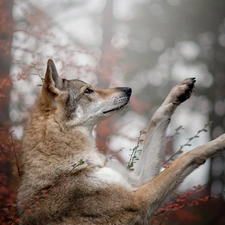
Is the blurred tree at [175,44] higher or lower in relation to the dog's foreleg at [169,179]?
higher

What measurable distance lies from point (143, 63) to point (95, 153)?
13499mm

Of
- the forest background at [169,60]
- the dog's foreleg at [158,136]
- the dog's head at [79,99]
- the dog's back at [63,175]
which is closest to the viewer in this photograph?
the dog's back at [63,175]

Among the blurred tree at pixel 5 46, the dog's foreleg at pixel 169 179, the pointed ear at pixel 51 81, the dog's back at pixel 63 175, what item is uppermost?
the blurred tree at pixel 5 46

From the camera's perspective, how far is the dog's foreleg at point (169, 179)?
3.48m

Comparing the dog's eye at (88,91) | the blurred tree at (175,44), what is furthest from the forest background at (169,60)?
the dog's eye at (88,91)

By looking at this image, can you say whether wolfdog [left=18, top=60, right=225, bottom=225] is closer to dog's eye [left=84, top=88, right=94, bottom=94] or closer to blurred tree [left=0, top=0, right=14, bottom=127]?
dog's eye [left=84, top=88, right=94, bottom=94]

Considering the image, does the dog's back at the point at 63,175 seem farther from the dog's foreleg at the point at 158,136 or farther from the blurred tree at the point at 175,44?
the blurred tree at the point at 175,44

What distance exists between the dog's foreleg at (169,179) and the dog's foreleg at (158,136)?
0.57m

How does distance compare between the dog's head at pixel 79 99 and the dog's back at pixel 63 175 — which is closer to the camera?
the dog's back at pixel 63 175

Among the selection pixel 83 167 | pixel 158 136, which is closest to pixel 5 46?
pixel 158 136

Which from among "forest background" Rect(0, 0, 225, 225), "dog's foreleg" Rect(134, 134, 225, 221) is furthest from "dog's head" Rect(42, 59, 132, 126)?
"forest background" Rect(0, 0, 225, 225)

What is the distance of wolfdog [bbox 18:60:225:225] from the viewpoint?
3480 mm

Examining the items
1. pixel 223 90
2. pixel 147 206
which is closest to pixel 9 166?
pixel 147 206

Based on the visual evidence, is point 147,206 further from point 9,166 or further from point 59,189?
point 9,166
